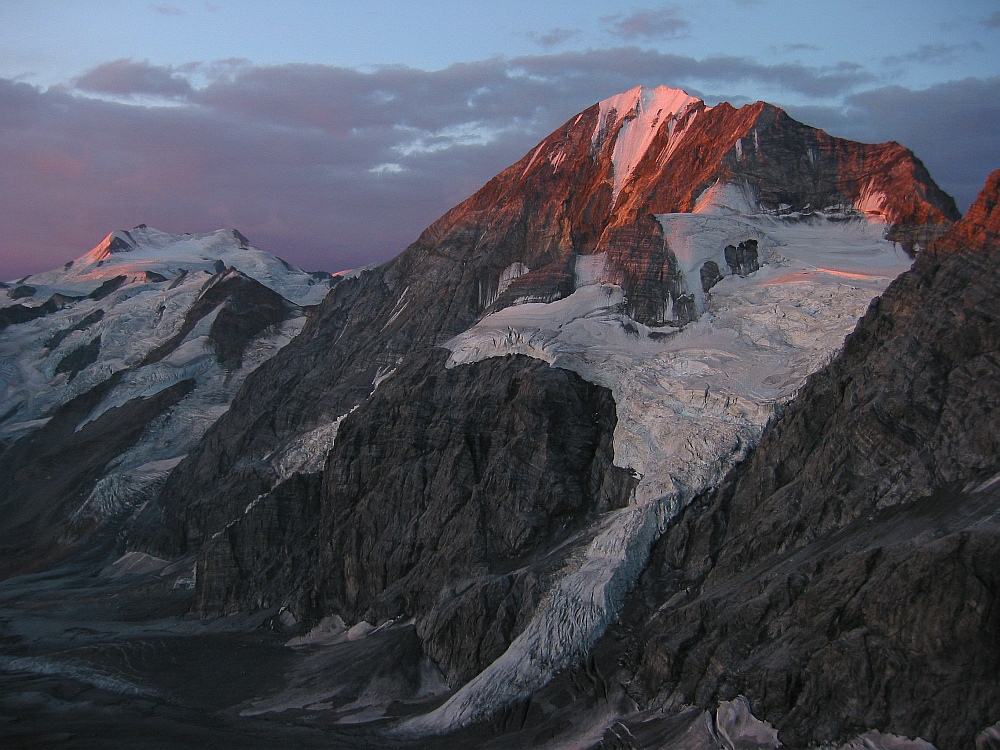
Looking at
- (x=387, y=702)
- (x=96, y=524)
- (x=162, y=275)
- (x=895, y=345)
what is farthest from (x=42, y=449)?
(x=895, y=345)

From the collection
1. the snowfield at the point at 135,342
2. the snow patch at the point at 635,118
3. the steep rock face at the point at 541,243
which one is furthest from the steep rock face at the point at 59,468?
the snow patch at the point at 635,118

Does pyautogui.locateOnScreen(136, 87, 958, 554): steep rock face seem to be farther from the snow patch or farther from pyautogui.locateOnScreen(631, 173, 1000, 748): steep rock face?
pyautogui.locateOnScreen(631, 173, 1000, 748): steep rock face

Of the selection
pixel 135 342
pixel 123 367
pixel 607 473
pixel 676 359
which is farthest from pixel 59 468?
pixel 676 359

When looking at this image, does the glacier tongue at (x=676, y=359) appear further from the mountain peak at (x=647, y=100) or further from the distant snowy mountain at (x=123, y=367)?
the distant snowy mountain at (x=123, y=367)

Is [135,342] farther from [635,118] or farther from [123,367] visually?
[635,118]

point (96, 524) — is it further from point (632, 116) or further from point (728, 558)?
point (728, 558)

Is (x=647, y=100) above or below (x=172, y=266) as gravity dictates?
above
